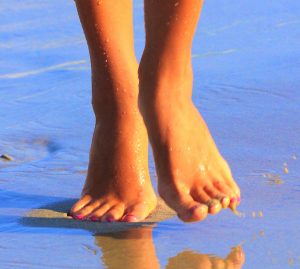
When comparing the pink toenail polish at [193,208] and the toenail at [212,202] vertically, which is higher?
the pink toenail polish at [193,208]

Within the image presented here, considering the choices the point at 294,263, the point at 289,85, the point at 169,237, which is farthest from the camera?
the point at 289,85

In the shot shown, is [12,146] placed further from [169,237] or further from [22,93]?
[169,237]

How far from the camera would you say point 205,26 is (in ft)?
17.0

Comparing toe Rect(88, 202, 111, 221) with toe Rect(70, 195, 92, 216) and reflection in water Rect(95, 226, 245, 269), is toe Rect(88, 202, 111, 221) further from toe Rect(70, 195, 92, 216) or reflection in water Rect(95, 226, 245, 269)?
reflection in water Rect(95, 226, 245, 269)

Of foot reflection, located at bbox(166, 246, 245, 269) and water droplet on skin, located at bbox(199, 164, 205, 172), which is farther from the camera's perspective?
water droplet on skin, located at bbox(199, 164, 205, 172)

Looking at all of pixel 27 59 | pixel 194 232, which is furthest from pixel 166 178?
pixel 27 59

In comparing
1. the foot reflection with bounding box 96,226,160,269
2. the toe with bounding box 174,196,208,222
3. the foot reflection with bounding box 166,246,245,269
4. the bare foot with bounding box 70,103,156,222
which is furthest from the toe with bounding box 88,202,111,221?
the foot reflection with bounding box 166,246,245,269

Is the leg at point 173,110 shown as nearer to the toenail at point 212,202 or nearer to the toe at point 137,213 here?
the toenail at point 212,202

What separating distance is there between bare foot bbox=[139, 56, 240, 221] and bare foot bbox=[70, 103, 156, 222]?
0.79 feet

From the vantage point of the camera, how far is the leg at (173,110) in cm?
264

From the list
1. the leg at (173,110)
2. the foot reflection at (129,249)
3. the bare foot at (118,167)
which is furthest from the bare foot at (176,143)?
the bare foot at (118,167)

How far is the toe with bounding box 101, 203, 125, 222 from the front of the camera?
281cm

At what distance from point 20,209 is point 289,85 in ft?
5.29

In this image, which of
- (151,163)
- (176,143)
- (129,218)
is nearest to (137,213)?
(129,218)
